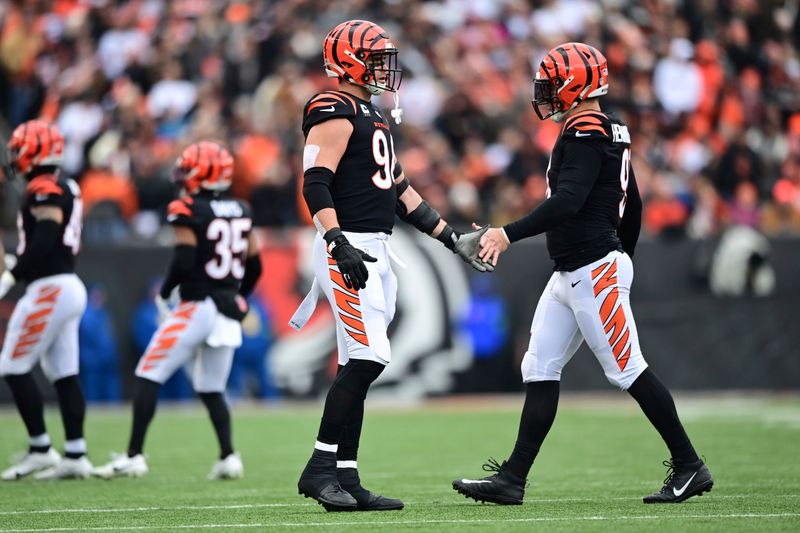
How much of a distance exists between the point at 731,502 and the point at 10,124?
14.6m

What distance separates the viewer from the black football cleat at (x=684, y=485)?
701cm

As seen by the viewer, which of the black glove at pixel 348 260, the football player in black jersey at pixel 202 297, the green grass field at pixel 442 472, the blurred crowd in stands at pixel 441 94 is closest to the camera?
the green grass field at pixel 442 472

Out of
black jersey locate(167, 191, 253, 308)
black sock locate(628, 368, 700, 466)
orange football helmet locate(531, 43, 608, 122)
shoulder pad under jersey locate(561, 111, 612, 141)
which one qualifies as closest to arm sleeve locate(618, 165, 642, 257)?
shoulder pad under jersey locate(561, 111, 612, 141)

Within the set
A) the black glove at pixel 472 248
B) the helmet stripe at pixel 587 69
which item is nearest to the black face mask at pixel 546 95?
the helmet stripe at pixel 587 69

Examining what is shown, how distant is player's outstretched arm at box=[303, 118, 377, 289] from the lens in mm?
6625

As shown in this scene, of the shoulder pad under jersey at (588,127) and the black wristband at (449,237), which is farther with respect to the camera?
the black wristband at (449,237)

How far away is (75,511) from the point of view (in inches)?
284

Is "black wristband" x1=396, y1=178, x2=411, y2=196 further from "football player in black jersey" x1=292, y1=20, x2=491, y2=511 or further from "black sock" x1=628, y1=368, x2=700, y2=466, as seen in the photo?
"black sock" x1=628, y1=368, x2=700, y2=466

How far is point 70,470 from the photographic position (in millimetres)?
9195

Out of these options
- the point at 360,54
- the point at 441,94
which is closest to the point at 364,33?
the point at 360,54

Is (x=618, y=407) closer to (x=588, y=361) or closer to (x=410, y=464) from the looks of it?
(x=588, y=361)

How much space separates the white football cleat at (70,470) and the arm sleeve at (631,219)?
4136mm

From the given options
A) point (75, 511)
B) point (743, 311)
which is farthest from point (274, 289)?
A: point (75, 511)

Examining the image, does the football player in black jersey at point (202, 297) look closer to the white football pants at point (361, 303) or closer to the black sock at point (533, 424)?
the white football pants at point (361, 303)
